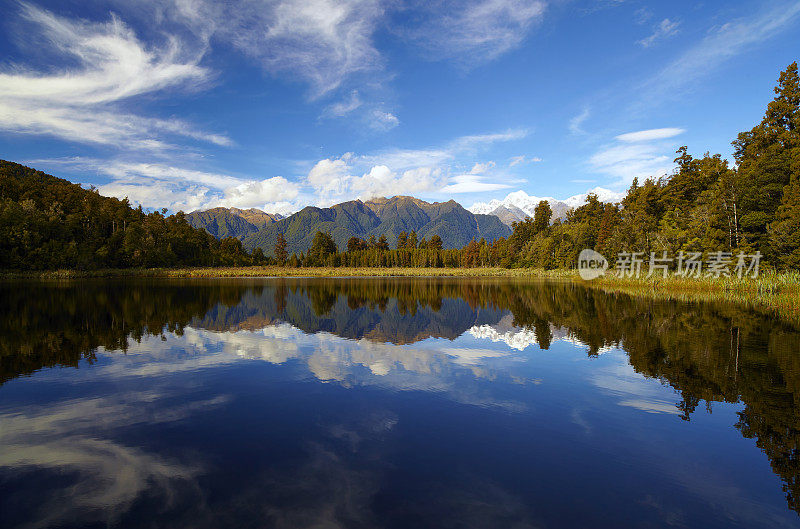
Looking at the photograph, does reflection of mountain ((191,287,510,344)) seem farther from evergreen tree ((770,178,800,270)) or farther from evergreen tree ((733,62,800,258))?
evergreen tree ((733,62,800,258))

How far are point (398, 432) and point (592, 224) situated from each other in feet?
340

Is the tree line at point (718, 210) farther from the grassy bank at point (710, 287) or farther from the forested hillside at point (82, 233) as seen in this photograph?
the forested hillside at point (82, 233)

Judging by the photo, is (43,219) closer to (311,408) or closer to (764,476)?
(311,408)

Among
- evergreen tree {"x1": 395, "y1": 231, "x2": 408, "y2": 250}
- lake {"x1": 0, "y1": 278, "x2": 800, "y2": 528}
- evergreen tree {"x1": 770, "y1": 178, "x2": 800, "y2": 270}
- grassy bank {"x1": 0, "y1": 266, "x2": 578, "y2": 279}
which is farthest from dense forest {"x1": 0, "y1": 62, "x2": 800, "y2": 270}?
lake {"x1": 0, "y1": 278, "x2": 800, "y2": 528}

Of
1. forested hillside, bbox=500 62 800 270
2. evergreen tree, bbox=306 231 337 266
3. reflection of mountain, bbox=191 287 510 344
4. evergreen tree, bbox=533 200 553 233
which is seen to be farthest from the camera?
evergreen tree, bbox=306 231 337 266

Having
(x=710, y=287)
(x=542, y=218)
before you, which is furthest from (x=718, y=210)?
(x=542, y=218)

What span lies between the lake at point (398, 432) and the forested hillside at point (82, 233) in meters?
67.2

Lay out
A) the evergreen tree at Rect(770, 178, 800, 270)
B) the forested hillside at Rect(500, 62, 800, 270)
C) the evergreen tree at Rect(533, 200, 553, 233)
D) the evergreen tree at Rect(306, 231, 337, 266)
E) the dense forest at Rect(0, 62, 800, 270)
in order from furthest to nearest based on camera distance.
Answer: the evergreen tree at Rect(306, 231, 337, 266)
the evergreen tree at Rect(533, 200, 553, 233)
the dense forest at Rect(0, 62, 800, 270)
the forested hillside at Rect(500, 62, 800, 270)
the evergreen tree at Rect(770, 178, 800, 270)

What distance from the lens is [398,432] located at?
750cm

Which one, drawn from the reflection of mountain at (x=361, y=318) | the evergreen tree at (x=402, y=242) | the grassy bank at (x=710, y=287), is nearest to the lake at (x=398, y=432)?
the reflection of mountain at (x=361, y=318)

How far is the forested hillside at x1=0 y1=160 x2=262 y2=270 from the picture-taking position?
64.8 m

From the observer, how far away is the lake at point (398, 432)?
5.12m

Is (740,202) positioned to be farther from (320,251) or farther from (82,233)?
(320,251)

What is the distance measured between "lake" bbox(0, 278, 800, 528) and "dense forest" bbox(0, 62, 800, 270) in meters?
31.1
